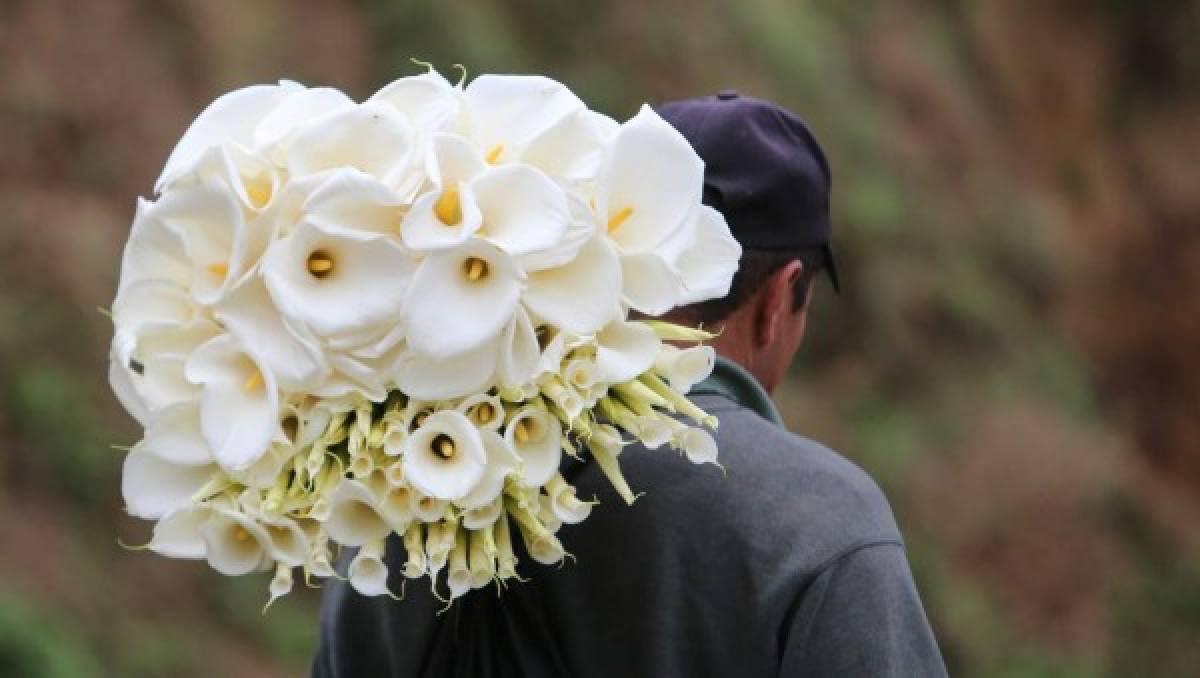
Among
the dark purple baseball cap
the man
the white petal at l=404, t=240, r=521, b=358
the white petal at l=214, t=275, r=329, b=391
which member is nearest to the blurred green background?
the man

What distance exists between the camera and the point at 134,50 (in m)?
7.27

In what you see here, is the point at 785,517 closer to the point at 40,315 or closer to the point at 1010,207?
the point at 40,315

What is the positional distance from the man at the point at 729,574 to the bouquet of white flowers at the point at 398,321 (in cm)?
27

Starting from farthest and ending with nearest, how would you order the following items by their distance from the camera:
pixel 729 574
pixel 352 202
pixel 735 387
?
pixel 735 387 → pixel 729 574 → pixel 352 202

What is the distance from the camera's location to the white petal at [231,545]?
1854mm

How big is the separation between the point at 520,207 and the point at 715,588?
62 centimetres

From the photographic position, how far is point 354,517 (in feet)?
6.03

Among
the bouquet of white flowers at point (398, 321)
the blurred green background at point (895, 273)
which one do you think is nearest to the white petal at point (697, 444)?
the bouquet of white flowers at point (398, 321)

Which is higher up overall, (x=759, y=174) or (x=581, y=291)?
(x=581, y=291)

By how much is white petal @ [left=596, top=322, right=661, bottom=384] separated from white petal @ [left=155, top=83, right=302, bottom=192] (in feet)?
1.47

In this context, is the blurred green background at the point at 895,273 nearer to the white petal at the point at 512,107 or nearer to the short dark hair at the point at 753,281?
the short dark hair at the point at 753,281

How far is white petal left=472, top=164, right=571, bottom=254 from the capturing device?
5.79ft

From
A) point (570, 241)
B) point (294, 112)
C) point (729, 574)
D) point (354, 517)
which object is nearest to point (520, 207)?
point (570, 241)

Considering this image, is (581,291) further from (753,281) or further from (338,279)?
(753,281)
